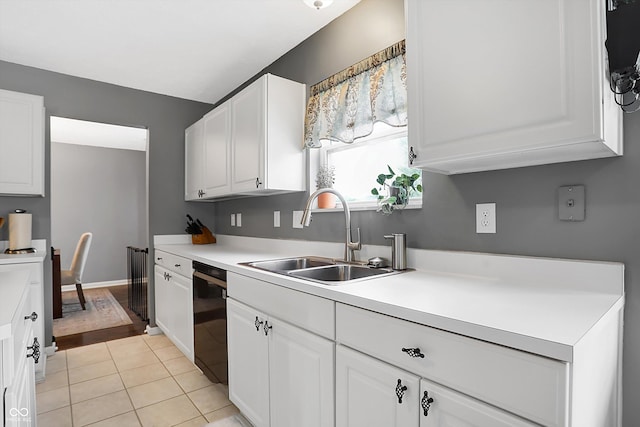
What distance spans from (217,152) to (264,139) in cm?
82

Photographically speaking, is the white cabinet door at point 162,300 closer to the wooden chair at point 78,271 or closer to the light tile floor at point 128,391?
the light tile floor at point 128,391

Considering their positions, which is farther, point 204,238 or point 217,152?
point 204,238

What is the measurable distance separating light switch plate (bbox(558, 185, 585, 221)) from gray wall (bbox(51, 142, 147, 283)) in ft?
17.9

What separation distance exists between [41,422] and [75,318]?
237 cm

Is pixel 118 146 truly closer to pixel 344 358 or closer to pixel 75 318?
pixel 75 318

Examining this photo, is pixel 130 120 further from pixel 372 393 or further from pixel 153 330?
pixel 372 393

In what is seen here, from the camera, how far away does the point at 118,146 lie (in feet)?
19.0

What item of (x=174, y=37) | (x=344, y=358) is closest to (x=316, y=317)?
(x=344, y=358)

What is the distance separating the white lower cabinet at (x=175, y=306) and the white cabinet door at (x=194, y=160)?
78cm

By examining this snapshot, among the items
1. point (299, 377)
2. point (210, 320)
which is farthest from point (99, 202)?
point (299, 377)

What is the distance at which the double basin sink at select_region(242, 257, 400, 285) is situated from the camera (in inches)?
68.1

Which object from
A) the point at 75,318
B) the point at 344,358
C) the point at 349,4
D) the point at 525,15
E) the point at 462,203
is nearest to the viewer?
the point at 525,15

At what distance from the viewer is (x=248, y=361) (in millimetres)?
1763

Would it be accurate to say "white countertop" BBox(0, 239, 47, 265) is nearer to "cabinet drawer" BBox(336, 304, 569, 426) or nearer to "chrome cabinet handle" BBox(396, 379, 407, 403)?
"cabinet drawer" BBox(336, 304, 569, 426)
